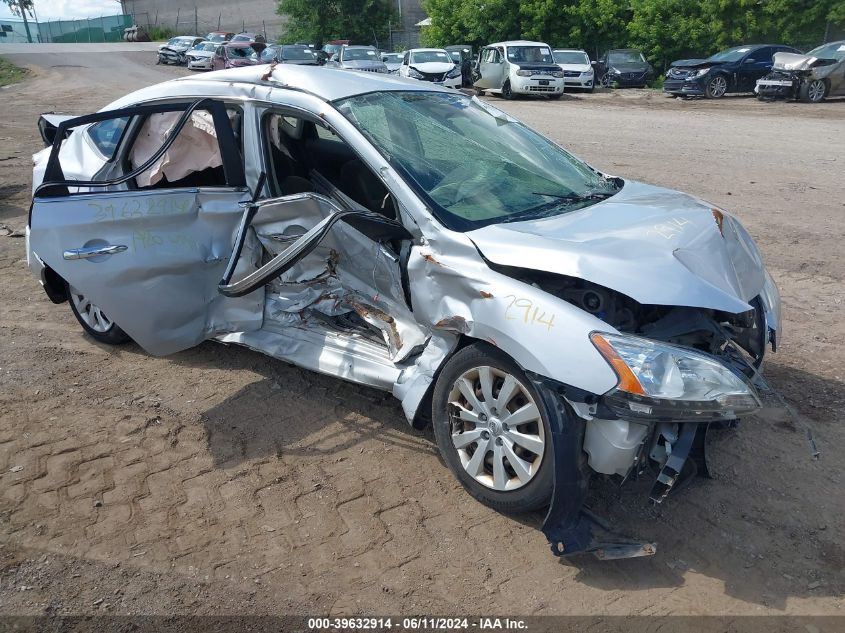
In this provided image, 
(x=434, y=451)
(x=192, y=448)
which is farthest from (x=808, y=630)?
(x=192, y=448)

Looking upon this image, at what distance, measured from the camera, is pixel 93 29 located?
3004 inches

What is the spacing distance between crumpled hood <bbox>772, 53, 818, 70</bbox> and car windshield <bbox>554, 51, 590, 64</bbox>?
7.41 meters

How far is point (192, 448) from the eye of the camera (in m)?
4.03

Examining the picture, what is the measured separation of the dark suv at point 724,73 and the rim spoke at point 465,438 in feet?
73.8

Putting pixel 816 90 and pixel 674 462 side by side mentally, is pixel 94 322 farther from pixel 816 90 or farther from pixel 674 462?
pixel 816 90

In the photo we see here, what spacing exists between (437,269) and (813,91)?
2090cm

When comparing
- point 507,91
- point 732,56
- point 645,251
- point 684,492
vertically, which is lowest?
point 684,492

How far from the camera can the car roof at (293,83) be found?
4.19 metres

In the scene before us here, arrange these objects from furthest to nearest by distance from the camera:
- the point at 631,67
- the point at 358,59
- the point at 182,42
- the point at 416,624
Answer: the point at 182,42 → the point at 631,67 → the point at 358,59 → the point at 416,624

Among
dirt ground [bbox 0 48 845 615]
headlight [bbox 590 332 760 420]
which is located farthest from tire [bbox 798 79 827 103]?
headlight [bbox 590 332 760 420]

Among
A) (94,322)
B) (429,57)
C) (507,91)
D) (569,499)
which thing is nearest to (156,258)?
(94,322)

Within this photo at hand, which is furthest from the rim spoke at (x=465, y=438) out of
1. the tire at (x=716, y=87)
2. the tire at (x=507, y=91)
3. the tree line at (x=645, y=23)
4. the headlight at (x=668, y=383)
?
the tree line at (x=645, y=23)

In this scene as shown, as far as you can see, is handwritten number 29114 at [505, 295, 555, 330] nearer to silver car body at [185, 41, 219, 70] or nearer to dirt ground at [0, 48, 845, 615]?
dirt ground at [0, 48, 845, 615]

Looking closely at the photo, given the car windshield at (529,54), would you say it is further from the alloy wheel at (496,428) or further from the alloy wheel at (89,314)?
the alloy wheel at (496,428)
